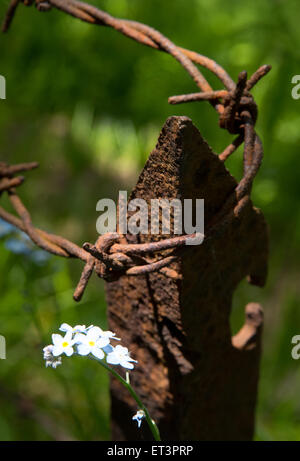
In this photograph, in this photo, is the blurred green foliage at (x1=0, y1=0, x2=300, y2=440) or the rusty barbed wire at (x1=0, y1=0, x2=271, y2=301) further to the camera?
the blurred green foliage at (x1=0, y1=0, x2=300, y2=440)

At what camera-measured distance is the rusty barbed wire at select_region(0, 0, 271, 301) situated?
72 centimetres

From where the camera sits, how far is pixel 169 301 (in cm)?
85

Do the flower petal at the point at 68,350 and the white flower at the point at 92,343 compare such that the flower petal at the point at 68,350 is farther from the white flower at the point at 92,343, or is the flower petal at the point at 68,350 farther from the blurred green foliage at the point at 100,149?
the blurred green foliage at the point at 100,149

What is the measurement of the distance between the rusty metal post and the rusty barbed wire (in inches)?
1.3

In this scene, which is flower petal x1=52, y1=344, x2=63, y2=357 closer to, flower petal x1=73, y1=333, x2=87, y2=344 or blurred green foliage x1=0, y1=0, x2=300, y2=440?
flower petal x1=73, y1=333, x2=87, y2=344

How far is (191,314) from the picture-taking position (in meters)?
0.88

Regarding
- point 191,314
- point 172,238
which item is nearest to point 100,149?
point 191,314

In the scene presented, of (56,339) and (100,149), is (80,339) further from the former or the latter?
(100,149)

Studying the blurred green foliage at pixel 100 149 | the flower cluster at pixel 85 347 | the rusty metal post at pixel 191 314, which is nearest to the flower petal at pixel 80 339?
the flower cluster at pixel 85 347

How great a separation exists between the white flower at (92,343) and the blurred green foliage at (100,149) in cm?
79

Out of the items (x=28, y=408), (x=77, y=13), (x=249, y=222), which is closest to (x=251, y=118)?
(x=249, y=222)

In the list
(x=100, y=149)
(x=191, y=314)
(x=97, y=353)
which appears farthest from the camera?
(x=100, y=149)

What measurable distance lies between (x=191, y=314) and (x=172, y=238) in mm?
217

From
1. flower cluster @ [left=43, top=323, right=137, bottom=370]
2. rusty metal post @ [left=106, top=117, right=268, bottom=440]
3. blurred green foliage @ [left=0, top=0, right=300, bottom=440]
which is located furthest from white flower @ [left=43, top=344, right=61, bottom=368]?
blurred green foliage @ [left=0, top=0, right=300, bottom=440]
